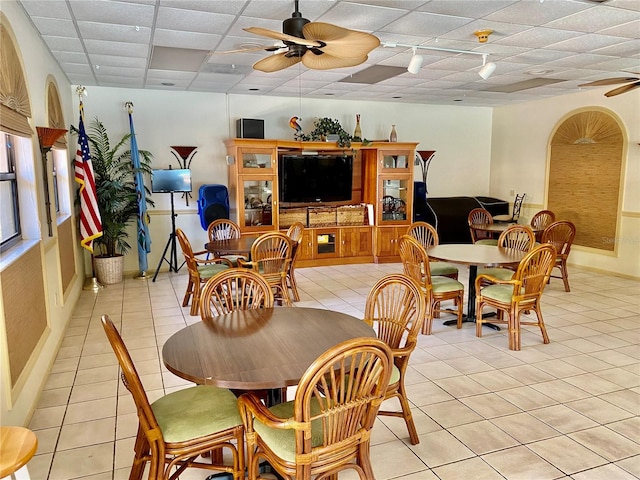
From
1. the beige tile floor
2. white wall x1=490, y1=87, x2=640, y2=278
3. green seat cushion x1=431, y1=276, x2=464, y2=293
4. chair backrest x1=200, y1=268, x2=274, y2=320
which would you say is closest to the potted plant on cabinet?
the beige tile floor

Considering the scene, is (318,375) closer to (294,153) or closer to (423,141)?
(294,153)

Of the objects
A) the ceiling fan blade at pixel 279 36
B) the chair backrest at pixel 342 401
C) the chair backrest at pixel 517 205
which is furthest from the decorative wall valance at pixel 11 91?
the chair backrest at pixel 517 205

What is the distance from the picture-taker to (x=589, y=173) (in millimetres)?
6887

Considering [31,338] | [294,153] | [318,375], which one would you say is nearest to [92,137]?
[294,153]

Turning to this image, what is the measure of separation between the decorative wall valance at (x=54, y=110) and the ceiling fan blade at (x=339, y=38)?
115 inches

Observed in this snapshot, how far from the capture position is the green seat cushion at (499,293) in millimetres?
4004

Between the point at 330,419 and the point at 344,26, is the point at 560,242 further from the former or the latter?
the point at 330,419

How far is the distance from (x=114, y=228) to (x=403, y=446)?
16.1 feet

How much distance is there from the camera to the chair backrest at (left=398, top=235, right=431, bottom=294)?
4141mm

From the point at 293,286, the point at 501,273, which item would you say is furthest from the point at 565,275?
the point at 293,286

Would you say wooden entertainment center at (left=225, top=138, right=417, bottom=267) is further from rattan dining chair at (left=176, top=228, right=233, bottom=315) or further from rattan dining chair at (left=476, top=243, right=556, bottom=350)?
rattan dining chair at (left=476, top=243, right=556, bottom=350)

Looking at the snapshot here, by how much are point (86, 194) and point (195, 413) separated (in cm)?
420

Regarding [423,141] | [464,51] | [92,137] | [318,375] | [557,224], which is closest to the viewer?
[318,375]

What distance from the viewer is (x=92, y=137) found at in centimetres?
631
